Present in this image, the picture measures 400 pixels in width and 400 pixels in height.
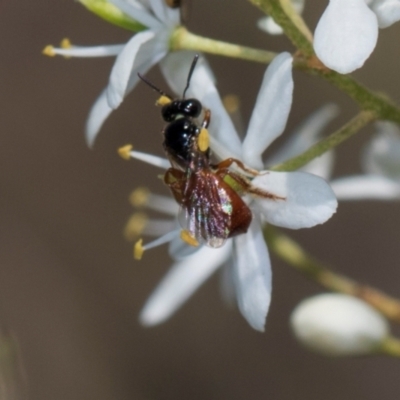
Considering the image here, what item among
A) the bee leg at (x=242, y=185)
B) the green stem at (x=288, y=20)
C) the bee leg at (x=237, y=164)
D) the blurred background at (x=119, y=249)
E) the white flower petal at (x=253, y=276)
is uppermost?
the blurred background at (x=119, y=249)

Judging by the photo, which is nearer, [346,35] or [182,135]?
[346,35]

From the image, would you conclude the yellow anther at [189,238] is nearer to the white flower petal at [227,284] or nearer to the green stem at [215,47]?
the green stem at [215,47]

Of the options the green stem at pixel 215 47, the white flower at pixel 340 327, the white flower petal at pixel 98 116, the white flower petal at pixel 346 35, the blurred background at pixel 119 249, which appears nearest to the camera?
the white flower petal at pixel 346 35

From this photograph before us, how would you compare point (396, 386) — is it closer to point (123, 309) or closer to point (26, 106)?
point (123, 309)

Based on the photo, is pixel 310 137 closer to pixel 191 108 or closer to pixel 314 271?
pixel 314 271

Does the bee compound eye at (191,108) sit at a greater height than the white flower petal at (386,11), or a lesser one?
lesser

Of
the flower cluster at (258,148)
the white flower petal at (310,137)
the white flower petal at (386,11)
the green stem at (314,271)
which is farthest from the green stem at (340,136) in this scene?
the white flower petal at (310,137)

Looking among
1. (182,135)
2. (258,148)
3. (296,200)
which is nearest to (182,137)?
(182,135)

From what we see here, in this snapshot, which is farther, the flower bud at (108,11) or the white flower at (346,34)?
the flower bud at (108,11)
